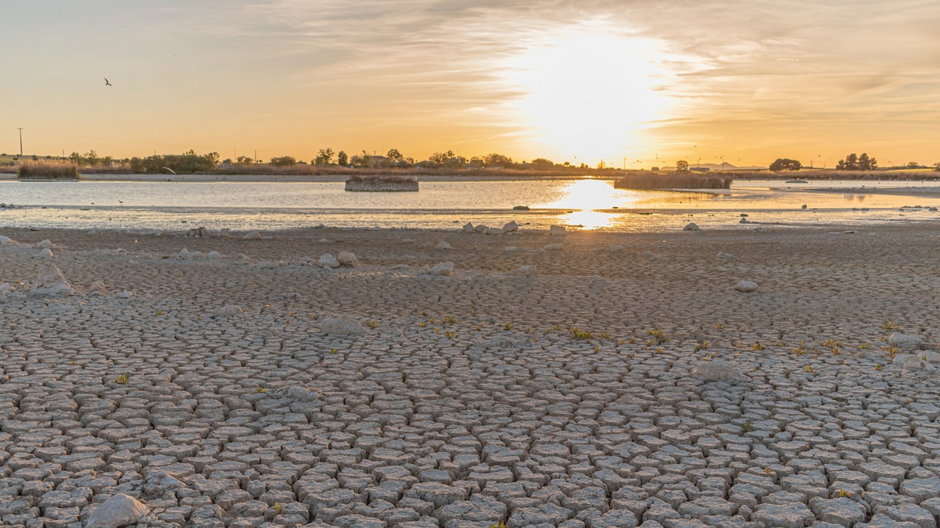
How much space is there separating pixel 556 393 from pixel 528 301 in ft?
17.1

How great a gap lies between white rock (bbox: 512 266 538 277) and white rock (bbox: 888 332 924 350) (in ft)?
24.1

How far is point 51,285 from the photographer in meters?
12.5

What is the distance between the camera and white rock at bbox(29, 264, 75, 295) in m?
12.3

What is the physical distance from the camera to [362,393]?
7301mm

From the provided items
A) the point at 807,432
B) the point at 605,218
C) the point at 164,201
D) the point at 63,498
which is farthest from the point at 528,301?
the point at 164,201

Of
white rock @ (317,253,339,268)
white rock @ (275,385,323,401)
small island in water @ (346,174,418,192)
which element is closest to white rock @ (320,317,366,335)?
white rock @ (275,385,323,401)

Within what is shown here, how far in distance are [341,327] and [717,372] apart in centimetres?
478

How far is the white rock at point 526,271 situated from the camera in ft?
51.4

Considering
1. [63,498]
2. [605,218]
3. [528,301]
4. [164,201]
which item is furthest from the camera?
[164,201]

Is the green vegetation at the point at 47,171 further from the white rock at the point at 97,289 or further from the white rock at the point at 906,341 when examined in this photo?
the white rock at the point at 906,341

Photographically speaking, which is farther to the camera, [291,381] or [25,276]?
[25,276]

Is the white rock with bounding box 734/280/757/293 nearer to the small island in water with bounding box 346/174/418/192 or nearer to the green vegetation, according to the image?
the small island in water with bounding box 346/174/418/192

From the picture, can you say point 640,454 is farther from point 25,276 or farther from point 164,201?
point 164,201

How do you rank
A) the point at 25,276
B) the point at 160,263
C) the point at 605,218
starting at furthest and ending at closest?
the point at 605,218 → the point at 160,263 → the point at 25,276
